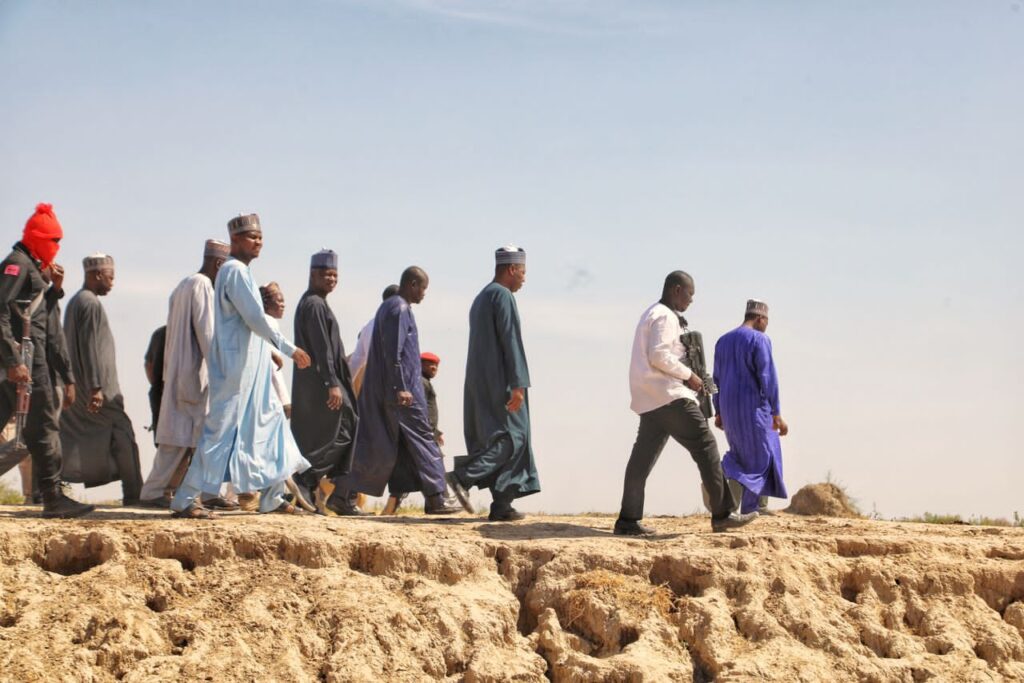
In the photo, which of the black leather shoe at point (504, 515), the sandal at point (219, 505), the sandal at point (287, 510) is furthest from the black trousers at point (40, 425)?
the black leather shoe at point (504, 515)

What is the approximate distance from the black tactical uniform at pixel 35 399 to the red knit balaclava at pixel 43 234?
59 millimetres

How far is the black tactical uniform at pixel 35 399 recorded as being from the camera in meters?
9.09

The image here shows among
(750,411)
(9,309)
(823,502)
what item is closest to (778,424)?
(750,411)

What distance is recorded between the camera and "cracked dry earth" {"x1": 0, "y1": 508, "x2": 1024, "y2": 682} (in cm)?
780

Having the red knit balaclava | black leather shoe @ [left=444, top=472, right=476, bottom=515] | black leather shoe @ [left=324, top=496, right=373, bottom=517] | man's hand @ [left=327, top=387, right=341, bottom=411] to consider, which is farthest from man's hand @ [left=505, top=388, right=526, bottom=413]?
the red knit balaclava

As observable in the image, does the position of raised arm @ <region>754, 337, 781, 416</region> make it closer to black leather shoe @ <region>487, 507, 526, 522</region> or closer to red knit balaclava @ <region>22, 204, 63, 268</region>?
black leather shoe @ <region>487, 507, 526, 522</region>

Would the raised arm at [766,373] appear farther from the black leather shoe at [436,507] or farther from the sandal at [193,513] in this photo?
the sandal at [193,513]

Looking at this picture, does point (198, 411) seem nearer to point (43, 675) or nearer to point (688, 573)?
point (43, 675)

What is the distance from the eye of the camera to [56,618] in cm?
780

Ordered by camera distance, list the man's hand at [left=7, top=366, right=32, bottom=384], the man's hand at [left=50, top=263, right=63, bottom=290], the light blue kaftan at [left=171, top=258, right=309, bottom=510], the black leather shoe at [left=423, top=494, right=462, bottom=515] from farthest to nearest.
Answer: the black leather shoe at [left=423, top=494, right=462, bottom=515] < the man's hand at [left=50, top=263, right=63, bottom=290] < the light blue kaftan at [left=171, top=258, right=309, bottom=510] < the man's hand at [left=7, top=366, right=32, bottom=384]

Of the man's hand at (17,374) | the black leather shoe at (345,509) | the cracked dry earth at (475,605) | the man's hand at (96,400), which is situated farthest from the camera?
the black leather shoe at (345,509)

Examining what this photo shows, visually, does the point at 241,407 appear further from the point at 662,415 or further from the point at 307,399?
the point at 662,415

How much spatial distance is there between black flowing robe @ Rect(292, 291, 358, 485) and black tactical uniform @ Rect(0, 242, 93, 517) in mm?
2220

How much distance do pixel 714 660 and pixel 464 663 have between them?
5.12 feet
